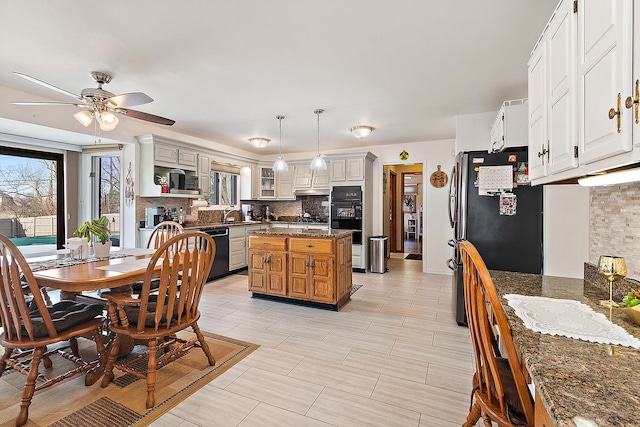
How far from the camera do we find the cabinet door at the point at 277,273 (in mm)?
3740

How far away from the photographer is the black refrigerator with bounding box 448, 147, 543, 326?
278 cm

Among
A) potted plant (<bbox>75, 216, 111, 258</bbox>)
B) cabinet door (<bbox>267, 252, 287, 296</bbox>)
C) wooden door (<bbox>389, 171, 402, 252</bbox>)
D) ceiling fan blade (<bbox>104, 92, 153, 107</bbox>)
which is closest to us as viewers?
ceiling fan blade (<bbox>104, 92, 153, 107</bbox>)

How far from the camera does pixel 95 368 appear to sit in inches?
83.9

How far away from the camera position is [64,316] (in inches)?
79.4

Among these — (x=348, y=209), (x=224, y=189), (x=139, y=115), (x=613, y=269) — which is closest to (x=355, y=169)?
(x=348, y=209)

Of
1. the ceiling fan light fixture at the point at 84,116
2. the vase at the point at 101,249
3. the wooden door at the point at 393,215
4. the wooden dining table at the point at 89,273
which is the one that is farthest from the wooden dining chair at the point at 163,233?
the wooden door at the point at 393,215

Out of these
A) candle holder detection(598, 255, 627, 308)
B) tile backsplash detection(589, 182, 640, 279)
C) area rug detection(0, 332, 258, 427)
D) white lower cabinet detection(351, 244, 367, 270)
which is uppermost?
tile backsplash detection(589, 182, 640, 279)

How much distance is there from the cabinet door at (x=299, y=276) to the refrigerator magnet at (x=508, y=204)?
6.83 feet

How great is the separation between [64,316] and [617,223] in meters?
3.39

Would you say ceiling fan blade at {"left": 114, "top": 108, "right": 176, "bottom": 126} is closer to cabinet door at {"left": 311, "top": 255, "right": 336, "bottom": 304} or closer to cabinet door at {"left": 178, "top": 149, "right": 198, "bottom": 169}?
cabinet door at {"left": 178, "top": 149, "right": 198, "bottom": 169}

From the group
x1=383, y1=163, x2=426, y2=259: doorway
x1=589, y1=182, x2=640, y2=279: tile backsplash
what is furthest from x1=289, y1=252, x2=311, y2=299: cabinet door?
x1=383, y1=163, x2=426, y2=259: doorway

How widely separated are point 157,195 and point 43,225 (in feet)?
5.48

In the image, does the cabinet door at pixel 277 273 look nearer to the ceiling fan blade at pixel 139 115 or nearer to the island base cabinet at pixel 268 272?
the island base cabinet at pixel 268 272

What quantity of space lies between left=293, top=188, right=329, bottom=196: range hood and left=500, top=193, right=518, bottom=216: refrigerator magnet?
379 centimetres
